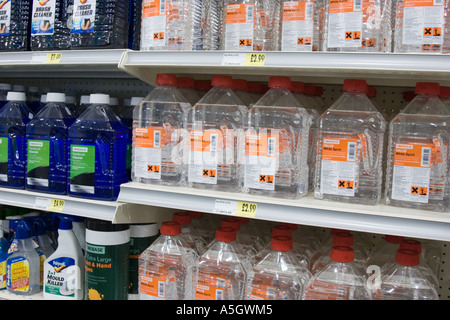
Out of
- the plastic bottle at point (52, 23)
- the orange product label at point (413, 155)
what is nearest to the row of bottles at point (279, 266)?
the orange product label at point (413, 155)

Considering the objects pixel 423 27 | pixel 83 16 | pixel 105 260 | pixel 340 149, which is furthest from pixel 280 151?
pixel 83 16

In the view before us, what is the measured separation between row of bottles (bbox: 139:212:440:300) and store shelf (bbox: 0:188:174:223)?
0.50ft

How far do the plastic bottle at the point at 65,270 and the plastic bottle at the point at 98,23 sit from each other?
0.74m

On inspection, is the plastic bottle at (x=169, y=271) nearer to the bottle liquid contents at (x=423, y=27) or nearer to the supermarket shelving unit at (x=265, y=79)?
the supermarket shelving unit at (x=265, y=79)

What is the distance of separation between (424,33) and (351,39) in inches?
8.0

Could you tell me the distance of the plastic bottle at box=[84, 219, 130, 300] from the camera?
157cm

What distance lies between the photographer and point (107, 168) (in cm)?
159

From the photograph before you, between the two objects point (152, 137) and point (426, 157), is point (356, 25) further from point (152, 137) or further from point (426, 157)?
point (152, 137)

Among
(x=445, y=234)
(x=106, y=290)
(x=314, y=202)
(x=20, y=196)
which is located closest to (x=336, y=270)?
(x=314, y=202)

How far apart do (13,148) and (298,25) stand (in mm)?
1303

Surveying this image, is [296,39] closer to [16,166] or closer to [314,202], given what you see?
[314,202]

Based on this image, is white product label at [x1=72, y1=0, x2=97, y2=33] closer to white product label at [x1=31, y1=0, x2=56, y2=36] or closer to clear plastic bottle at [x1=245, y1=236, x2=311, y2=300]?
white product label at [x1=31, y1=0, x2=56, y2=36]

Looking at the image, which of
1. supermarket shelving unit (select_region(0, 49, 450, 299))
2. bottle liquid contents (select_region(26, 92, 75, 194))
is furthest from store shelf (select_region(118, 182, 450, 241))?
bottle liquid contents (select_region(26, 92, 75, 194))

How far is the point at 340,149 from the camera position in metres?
1.28
